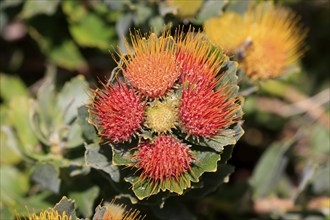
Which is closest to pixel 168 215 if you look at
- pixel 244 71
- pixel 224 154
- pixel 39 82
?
pixel 224 154

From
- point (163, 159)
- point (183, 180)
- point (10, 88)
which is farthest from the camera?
point (10, 88)

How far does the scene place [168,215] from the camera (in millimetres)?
2531

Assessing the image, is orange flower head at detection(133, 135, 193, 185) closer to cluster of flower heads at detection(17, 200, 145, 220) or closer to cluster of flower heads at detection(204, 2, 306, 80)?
cluster of flower heads at detection(17, 200, 145, 220)

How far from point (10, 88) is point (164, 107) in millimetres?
1796

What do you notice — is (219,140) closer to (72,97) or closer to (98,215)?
(98,215)

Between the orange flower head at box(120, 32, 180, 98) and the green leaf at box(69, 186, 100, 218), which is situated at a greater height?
the orange flower head at box(120, 32, 180, 98)

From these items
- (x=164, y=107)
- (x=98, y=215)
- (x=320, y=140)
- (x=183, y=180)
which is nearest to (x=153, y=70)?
(x=164, y=107)

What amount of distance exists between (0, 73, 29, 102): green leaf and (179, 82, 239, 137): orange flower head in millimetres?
1817

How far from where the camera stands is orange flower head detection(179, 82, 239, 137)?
2.07 metres

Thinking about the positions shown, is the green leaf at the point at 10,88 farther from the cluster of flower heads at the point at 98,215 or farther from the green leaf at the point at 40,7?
the cluster of flower heads at the point at 98,215

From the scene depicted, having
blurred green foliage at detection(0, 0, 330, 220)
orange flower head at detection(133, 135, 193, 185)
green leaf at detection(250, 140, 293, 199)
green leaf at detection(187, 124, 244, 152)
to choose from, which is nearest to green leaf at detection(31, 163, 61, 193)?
blurred green foliage at detection(0, 0, 330, 220)

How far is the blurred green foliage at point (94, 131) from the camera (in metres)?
2.64

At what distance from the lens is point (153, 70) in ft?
6.93

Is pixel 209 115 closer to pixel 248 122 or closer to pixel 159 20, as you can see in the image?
pixel 159 20
